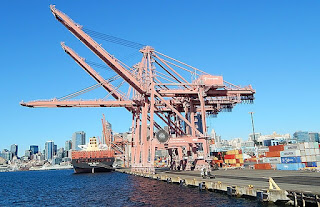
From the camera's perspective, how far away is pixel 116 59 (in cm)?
4331

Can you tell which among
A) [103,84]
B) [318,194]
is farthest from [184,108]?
[318,194]

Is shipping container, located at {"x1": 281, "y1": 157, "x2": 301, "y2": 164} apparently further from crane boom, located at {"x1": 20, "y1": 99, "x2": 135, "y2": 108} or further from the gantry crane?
crane boom, located at {"x1": 20, "y1": 99, "x2": 135, "y2": 108}

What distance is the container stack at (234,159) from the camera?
54.1 meters

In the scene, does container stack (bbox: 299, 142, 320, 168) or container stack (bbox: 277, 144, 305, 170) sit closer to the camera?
container stack (bbox: 299, 142, 320, 168)

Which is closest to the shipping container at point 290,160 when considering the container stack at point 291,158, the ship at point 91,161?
the container stack at point 291,158

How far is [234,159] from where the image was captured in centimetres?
5522

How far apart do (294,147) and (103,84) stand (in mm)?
32572

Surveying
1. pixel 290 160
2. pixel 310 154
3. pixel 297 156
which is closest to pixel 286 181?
pixel 310 154

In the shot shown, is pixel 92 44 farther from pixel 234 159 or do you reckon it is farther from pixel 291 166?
pixel 234 159

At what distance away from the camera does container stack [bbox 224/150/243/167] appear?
5406cm

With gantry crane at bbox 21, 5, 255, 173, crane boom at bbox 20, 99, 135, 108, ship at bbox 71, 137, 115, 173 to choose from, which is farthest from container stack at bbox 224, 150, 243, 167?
ship at bbox 71, 137, 115, 173

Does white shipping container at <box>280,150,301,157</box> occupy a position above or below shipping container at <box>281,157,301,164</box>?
above

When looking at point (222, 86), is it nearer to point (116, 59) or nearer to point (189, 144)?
point (189, 144)

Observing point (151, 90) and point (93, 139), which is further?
point (93, 139)
